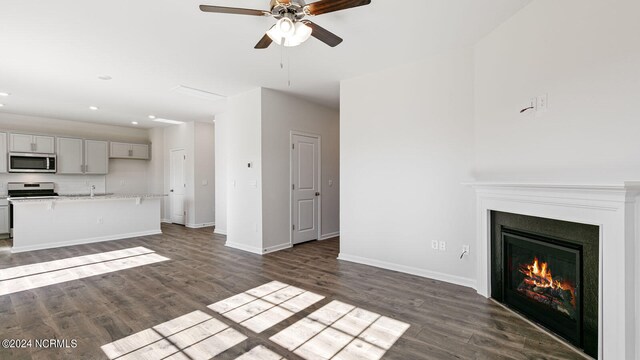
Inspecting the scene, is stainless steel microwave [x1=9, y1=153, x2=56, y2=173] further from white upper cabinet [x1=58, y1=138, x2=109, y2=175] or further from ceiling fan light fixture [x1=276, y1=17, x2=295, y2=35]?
ceiling fan light fixture [x1=276, y1=17, x2=295, y2=35]

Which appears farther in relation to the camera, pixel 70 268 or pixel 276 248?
pixel 276 248

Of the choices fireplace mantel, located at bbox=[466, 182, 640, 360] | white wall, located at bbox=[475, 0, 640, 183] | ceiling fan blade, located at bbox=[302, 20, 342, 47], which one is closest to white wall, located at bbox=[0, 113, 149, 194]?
ceiling fan blade, located at bbox=[302, 20, 342, 47]

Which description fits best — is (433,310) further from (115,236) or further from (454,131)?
(115,236)

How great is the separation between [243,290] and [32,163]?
6.79m

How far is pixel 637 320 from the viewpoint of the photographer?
1.74 metres

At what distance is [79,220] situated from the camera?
568cm

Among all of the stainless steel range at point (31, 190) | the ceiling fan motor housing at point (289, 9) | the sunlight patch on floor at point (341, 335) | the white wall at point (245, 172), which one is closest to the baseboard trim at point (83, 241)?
the stainless steel range at point (31, 190)

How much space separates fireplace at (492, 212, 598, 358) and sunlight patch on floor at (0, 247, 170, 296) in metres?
4.64

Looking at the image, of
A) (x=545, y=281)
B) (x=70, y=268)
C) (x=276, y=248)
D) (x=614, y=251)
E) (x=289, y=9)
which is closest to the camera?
(x=614, y=251)

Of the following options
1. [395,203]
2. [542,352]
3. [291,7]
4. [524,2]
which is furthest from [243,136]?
[542,352]

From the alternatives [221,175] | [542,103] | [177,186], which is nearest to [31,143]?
[177,186]

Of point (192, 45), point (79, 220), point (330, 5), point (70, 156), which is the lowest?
point (79, 220)

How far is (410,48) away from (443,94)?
2.26 ft

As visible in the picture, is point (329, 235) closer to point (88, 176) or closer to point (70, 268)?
point (70, 268)
